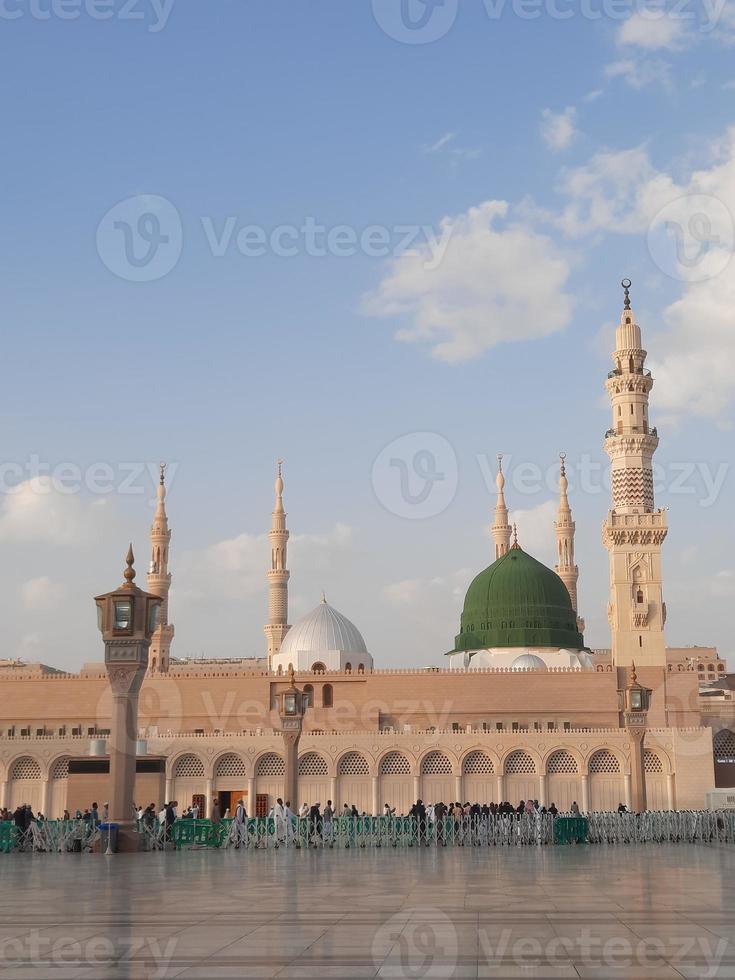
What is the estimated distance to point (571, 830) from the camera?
20.6 metres

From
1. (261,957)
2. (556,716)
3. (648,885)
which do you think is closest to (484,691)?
(556,716)

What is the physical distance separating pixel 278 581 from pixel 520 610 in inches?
418

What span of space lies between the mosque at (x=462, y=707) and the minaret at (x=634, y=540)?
0.05 m

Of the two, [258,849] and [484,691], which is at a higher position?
[484,691]

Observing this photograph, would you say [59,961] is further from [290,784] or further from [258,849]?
[290,784]

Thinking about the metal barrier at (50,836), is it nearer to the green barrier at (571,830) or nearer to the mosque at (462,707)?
the green barrier at (571,830)

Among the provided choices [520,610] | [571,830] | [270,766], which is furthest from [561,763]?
[571,830]

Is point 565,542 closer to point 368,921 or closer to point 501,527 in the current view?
point 501,527

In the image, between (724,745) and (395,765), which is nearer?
(395,765)

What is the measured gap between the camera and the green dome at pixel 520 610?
48844 millimetres

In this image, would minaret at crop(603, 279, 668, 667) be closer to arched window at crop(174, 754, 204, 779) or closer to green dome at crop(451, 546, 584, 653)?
green dome at crop(451, 546, 584, 653)

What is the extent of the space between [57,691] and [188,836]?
28.7 metres

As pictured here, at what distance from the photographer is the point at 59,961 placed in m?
6.16

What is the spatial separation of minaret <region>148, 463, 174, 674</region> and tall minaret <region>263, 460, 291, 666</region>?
4425mm
